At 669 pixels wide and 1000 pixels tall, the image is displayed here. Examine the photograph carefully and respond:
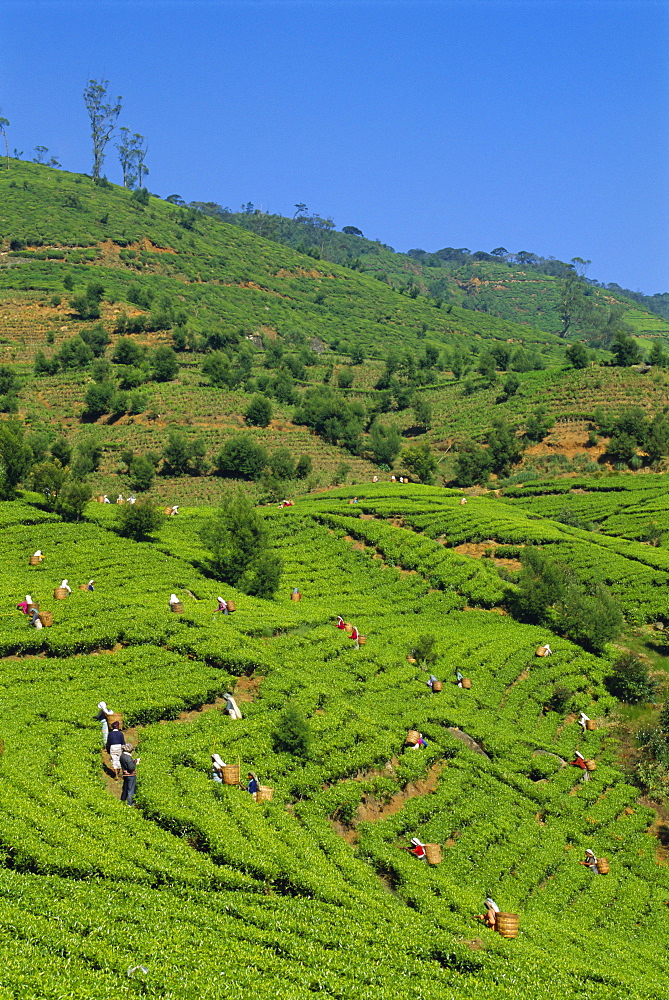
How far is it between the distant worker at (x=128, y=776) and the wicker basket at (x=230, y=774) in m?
2.55

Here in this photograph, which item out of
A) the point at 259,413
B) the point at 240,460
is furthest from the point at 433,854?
the point at 259,413

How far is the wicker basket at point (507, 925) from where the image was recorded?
1753 cm

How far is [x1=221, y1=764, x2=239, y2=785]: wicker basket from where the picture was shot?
65.5 feet

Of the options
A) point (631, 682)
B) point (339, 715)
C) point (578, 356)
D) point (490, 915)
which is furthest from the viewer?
point (578, 356)

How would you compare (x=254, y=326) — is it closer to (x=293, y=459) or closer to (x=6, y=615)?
(x=293, y=459)

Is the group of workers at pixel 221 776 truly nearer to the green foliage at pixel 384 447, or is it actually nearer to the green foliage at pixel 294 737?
the green foliage at pixel 294 737

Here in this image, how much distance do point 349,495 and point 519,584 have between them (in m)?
22.8

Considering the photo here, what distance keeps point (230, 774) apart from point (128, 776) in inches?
120

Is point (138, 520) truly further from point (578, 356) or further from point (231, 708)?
point (578, 356)

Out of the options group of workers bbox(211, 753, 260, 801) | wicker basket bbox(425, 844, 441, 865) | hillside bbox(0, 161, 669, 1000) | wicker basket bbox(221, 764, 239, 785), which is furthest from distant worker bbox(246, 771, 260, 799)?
wicker basket bbox(425, 844, 441, 865)

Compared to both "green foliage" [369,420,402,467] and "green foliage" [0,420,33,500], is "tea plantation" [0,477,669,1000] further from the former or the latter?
"green foliage" [369,420,402,467]

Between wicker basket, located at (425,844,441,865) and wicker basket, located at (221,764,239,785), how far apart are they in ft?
19.6

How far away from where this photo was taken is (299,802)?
20969mm

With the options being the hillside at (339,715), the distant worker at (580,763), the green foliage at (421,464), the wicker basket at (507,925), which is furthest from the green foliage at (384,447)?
the wicker basket at (507,925)
